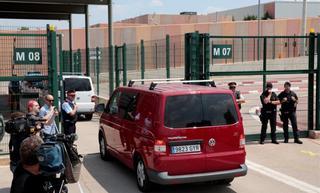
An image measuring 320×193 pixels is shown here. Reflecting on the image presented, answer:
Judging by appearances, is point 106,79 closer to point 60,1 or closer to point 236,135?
point 60,1

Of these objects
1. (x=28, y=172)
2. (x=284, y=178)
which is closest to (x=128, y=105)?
(x=284, y=178)

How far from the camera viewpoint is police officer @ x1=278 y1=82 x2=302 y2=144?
11789 millimetres

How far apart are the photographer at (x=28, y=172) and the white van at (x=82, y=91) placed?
1364cm

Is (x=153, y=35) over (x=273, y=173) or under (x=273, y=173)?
over

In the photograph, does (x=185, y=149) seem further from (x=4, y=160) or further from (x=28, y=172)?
(x=4, y=160)

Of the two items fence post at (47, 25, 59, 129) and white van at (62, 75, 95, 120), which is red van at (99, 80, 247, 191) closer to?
fence post at (47, 25, 59, 129)

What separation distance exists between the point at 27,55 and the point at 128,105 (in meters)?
3.35

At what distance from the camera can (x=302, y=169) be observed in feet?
31.0

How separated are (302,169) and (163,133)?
365 cm

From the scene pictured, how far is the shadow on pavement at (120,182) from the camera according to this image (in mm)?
8000

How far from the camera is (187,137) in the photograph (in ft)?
24.0

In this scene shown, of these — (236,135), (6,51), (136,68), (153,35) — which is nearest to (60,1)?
(136,68)

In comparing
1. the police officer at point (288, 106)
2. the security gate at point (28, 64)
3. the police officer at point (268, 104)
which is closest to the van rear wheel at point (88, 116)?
the security gate at point (28, 64)

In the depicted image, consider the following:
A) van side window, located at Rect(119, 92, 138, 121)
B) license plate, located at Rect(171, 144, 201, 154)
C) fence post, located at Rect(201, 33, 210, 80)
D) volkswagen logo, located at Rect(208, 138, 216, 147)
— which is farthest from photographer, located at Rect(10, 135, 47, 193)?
fence post, located at Rect(201, 33, 210, 80)
